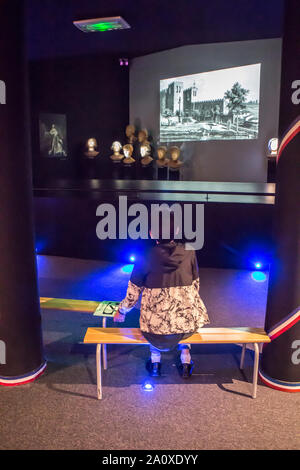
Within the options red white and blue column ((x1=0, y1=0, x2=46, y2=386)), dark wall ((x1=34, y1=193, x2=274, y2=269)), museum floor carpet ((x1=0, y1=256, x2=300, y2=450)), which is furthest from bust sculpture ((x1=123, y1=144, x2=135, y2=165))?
red white and blue column ((x1=0, y1=0, x2=46, y2=386))

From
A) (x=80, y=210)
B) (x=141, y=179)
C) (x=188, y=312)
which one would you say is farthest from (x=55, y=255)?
(x=188, y=312)

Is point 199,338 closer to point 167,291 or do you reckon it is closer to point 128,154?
point 167,291

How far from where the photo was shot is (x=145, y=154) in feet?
30.3

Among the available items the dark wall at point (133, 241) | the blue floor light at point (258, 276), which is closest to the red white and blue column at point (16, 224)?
the dark wall at point (133, 241)

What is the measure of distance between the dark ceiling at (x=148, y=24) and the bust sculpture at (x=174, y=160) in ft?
6.81

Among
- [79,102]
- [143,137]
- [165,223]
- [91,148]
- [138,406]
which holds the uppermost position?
[79,102]

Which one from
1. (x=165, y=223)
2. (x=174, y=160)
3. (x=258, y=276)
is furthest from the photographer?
(x=174, y=160)

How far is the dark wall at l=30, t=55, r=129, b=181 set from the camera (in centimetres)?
882

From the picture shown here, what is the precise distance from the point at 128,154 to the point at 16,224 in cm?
672

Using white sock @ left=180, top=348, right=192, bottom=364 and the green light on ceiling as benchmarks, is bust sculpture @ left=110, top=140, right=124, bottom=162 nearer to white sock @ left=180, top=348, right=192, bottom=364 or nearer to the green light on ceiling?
the green light on ceiling

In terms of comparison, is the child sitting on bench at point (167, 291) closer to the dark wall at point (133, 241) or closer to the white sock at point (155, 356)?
the white sock at point (155, 356)

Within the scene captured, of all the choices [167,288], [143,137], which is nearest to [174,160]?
[143,137]

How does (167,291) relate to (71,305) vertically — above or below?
above
